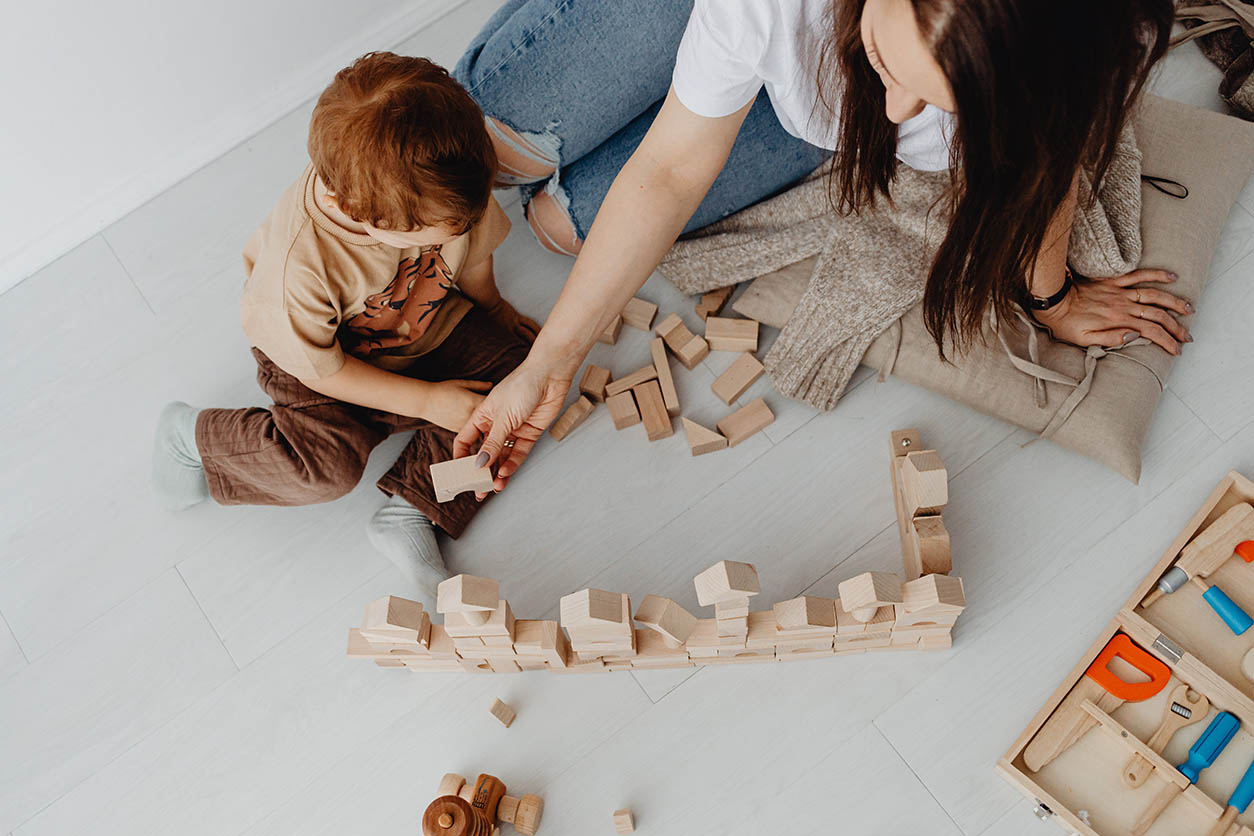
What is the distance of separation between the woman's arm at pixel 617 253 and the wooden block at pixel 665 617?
267 mm

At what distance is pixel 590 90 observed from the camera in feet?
4.05

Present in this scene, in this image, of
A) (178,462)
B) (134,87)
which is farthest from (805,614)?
(134,87)

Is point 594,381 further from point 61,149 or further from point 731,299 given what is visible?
point 61,149

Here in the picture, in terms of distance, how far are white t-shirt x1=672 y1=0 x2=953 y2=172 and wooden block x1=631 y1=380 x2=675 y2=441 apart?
1.44ft

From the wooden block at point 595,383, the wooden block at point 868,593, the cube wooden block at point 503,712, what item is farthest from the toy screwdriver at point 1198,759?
the wooden block at point 595,383

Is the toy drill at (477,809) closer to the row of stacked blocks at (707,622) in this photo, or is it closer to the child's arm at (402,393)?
the row of stacked blocks at (707,622)

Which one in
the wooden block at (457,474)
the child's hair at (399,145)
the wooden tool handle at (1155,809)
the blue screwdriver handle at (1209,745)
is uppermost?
the child's hair at (399,145)

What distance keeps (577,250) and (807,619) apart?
0.67 meters

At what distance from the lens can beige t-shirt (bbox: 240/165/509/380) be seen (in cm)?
104

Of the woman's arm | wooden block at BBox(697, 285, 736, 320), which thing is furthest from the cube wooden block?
wooden block at BBox(697, 285, 736, 320)

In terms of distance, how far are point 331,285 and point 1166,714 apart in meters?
1.11

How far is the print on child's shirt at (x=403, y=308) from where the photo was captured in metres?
1.16

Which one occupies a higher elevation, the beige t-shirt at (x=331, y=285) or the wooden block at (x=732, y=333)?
the beige t-shirt at (x=331, y=285)

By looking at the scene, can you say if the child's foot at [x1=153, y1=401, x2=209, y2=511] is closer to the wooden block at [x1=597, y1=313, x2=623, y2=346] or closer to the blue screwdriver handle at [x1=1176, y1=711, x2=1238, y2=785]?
the wooden block at [x1=597, y1=313, x2=623, y2=346]
